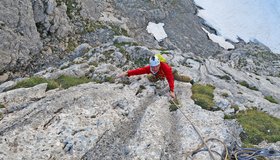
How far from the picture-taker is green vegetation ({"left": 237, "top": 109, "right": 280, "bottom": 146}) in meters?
24.9

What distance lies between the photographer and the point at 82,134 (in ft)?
70.9

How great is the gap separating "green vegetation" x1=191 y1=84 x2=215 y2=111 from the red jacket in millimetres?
2588

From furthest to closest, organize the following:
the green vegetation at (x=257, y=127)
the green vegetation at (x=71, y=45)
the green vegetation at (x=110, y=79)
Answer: the green vegetation at (x=71, y=45) < the green vegetation at (x=110, y=79) < the green vegetation at (x=257, y=127)

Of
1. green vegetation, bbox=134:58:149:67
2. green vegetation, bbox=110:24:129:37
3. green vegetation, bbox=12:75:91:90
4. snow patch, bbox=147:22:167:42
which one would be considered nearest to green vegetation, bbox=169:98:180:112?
green vegetation, bbox=12:75:91:90

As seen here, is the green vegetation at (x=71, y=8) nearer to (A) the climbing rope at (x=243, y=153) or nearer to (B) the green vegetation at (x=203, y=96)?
(B) the green vegetation at (x=203, y=96)

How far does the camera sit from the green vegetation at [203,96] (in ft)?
95.9

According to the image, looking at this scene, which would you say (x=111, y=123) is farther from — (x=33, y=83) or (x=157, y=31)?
(x=157, y=31)

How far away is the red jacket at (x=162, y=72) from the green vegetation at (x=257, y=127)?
591 cm

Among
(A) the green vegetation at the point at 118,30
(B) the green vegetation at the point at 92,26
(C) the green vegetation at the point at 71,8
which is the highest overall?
(C) the green vegetation at the point at 71,8

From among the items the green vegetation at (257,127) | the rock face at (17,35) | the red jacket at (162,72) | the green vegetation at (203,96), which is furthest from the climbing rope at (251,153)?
the rock face at (17,35)

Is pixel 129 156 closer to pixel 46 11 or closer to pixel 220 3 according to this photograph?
pixel 46 11

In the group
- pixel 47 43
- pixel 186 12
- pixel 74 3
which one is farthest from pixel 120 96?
pixel 186 12

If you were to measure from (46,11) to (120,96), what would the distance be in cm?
3706

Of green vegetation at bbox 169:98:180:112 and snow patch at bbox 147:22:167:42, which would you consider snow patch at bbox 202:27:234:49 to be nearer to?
snow patch at bbox 147:22:167:42
